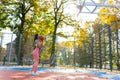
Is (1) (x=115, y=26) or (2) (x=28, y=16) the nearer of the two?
(1) (x=115, y=26)

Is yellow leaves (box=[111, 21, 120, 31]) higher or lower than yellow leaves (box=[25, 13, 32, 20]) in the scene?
lower

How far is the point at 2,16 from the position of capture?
56.3 ft

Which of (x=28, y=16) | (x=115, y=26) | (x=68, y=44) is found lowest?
(x=68, y=44)

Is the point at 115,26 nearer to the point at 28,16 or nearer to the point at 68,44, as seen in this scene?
the point at 68,44

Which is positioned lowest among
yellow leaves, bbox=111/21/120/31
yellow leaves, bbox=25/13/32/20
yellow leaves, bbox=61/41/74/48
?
yellow leaves, bbox=61/41/74/48

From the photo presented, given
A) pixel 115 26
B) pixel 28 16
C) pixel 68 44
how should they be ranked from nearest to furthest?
pixel 115 26 < pixel 68 44 < pixel 28 16

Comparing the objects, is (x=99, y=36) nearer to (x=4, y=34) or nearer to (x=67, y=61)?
(x=67, y=61)

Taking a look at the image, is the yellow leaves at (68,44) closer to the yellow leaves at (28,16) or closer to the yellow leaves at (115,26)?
the yellow leaves at (115,26)

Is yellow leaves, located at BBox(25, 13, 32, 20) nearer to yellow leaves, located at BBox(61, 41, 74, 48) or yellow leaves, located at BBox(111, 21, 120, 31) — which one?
yellow leaves, located at BBox(61, 41, 74, 48)

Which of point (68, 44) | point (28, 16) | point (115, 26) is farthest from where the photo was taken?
point (28, 16)

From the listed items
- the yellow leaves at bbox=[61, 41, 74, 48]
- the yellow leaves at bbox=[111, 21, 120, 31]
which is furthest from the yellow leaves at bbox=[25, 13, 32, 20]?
the yellow leaves at bbox=[111, 21, 120, 31]

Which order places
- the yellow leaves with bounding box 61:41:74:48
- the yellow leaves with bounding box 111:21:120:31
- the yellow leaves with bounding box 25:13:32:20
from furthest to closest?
the yellow leaves with bounding box 25:13:32:20 < the yellow leaves with bounding box 61:41:74:48 < the yellow leaves with bounding box 111:21:120:31

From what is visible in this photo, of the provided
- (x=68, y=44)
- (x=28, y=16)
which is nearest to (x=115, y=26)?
(x=68, y=44)

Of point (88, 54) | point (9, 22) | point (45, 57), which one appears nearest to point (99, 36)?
point (88, 54)
